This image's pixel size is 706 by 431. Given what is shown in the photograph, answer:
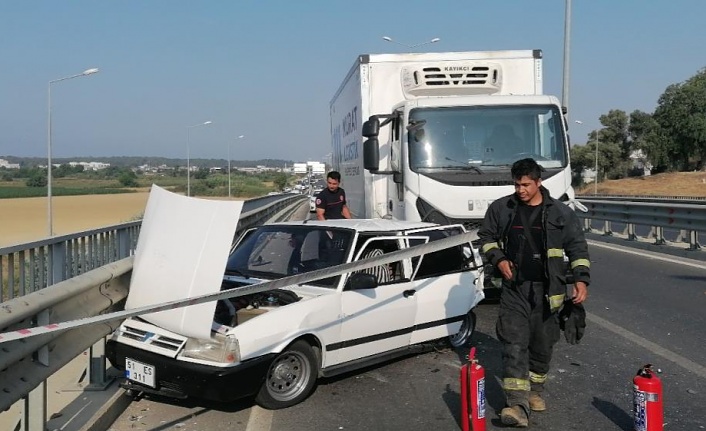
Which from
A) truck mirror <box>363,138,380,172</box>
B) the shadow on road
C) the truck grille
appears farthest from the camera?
the truck grille

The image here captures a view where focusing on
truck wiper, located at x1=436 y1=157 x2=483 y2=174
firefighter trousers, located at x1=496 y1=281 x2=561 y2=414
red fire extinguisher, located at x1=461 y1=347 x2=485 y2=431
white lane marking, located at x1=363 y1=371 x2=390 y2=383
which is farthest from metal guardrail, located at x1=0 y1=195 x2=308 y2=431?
truck wiper, located at x1=436 y1=157 x2=483 y2=174

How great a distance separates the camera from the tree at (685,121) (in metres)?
76.1

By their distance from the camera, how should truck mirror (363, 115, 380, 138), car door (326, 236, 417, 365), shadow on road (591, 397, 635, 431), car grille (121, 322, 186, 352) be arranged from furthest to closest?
truck mirror (363, 115, 380, 138)
car door (326, 236, 417, 365)
car grille (121, 322, 186, 352)
shadow on road (591, 397, 635, 431)

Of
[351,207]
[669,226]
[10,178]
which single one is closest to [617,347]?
[351,207]

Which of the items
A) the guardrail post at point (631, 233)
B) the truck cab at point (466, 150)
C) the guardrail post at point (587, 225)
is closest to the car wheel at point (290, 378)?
the truck cab at point (466, 150)

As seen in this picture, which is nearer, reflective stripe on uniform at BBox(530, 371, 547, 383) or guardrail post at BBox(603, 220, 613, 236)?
reflective stripe on uniform at BBox(530, 371, 547, 383)

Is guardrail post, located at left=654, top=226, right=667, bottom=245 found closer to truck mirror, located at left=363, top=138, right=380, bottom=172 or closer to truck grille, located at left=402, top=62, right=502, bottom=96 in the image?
truck grille, located at left=402, top=62, right=502, bottom=96

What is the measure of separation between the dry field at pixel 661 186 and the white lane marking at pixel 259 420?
58953mm

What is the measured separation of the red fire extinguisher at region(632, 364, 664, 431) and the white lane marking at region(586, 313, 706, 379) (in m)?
2.01

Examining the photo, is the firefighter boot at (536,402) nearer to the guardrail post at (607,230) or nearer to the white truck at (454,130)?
the white truck at (454,130)

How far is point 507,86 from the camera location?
11750 mm

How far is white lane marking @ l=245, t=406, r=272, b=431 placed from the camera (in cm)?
536

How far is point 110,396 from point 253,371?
1.15 meters

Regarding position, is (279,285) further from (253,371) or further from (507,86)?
(507,86)
